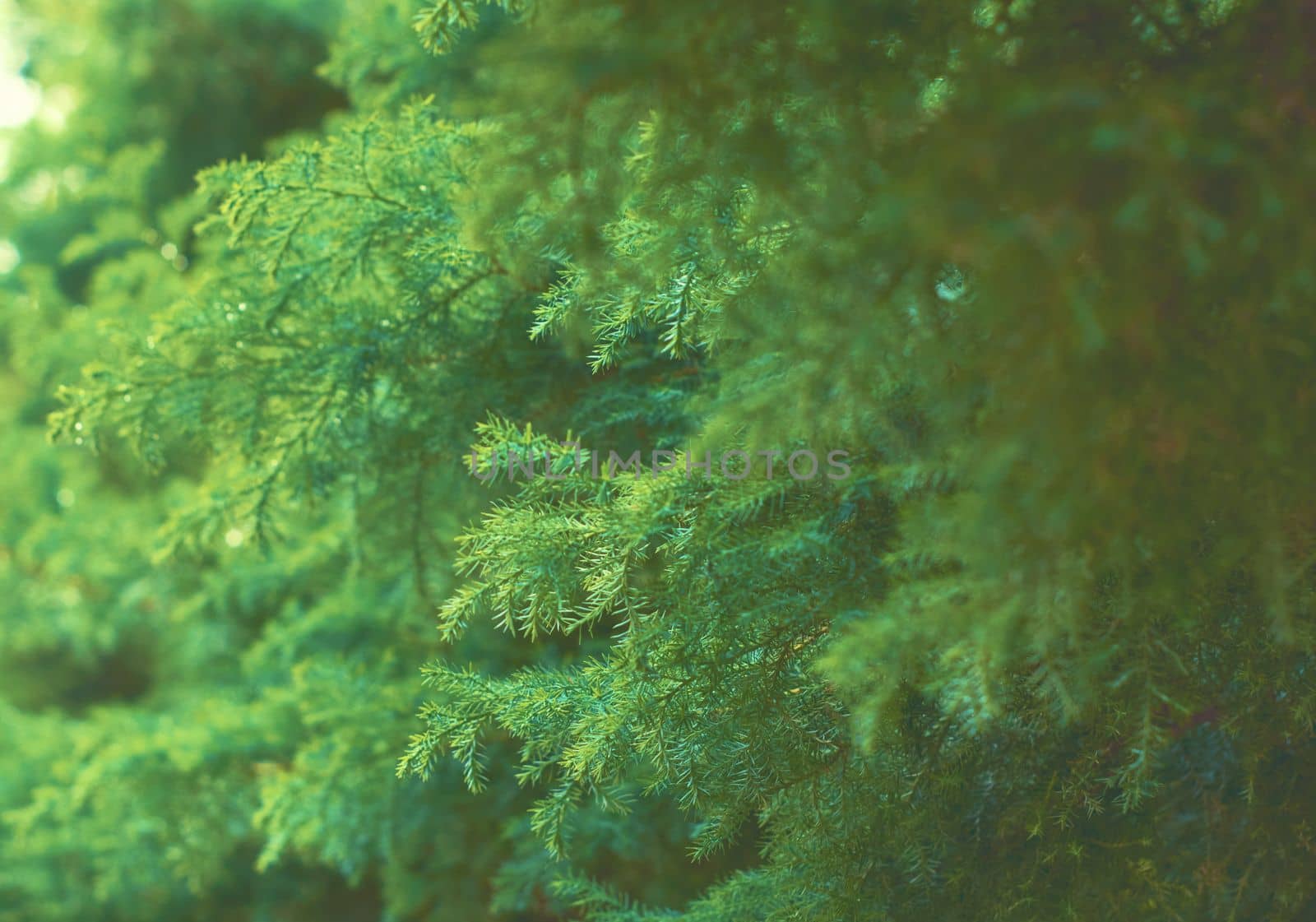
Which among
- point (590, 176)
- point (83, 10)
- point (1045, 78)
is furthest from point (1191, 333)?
point (83, 10)

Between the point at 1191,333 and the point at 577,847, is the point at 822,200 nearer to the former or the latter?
the point at 1191,333

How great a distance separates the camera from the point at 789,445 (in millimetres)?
1068

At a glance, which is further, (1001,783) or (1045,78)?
(1001,783)

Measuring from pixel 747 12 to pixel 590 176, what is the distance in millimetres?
355

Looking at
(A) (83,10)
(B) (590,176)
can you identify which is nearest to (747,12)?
(B) (590,176)

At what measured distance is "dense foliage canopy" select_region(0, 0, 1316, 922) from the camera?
0.71 m

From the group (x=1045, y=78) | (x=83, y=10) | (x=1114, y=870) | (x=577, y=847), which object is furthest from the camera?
(x=83, y=10)

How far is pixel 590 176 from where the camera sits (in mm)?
1107

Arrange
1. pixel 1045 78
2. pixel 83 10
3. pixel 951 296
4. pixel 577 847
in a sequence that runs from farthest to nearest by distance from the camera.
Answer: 1. pixel 83 10
2. pixel 577 847
3. pixel 951 296
4. pixel 1045 78

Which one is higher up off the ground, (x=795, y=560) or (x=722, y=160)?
(x=722, y=160)

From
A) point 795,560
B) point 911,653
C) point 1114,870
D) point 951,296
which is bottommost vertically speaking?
point 1114,870

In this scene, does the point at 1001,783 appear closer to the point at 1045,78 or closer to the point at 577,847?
the point at 1045,78

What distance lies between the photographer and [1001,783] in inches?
50.0

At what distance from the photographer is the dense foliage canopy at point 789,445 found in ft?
2.31
